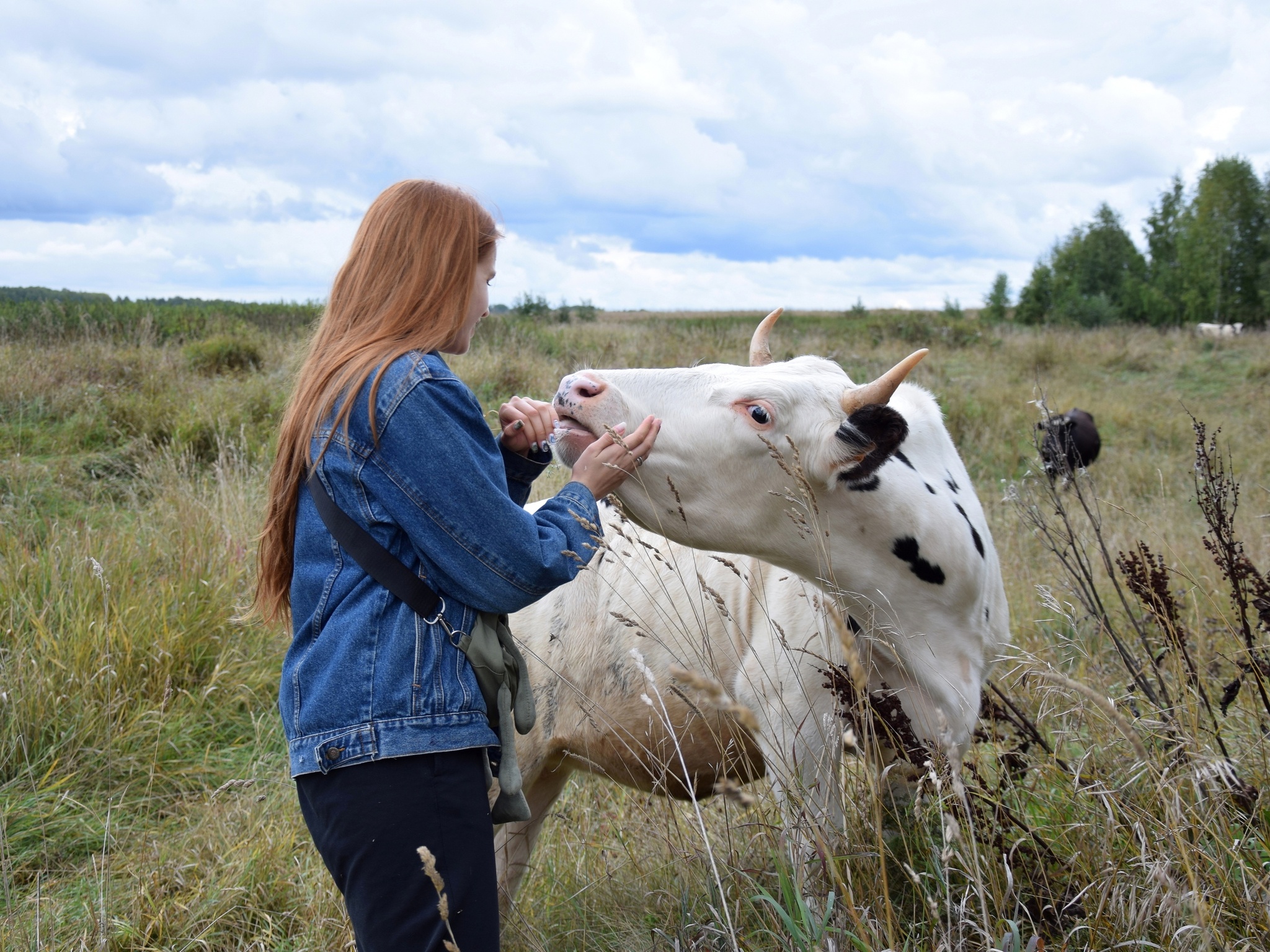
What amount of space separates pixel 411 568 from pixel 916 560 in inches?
59.8

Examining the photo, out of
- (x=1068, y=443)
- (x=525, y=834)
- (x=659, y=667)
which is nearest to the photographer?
(x=659, y=667)

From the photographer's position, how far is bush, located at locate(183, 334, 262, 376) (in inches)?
487

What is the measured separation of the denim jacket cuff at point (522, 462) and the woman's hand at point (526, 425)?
0.01m

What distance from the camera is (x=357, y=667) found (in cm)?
183

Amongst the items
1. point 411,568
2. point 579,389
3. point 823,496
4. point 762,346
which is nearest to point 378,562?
point 411,568

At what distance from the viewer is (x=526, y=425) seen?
2160mm

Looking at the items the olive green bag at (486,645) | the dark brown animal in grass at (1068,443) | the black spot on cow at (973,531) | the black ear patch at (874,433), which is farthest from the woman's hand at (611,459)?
the dark brown animal in grass at (1068,443)

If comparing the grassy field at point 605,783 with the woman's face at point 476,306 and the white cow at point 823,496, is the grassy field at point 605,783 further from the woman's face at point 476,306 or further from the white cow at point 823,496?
the woman's face at point 476,306

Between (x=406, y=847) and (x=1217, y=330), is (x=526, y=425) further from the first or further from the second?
(x=1217, y=330)

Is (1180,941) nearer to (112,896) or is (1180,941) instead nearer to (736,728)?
(736,728)

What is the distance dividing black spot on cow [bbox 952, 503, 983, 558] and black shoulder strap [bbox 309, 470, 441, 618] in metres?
1.71

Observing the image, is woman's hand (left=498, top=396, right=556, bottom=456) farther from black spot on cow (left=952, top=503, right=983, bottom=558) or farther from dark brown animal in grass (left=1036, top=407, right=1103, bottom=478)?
dark brown animal in grass (left=1036, top=407, right=1103, bottom=478)

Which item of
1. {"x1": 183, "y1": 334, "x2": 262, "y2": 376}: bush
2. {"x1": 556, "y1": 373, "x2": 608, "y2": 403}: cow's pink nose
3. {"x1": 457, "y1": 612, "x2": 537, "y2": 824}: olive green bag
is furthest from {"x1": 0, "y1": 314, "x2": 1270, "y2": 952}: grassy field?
{"x1": 183, "y1": 334, "x2": 262, "y2": 376}: bush

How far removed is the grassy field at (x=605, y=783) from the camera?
1996mm
